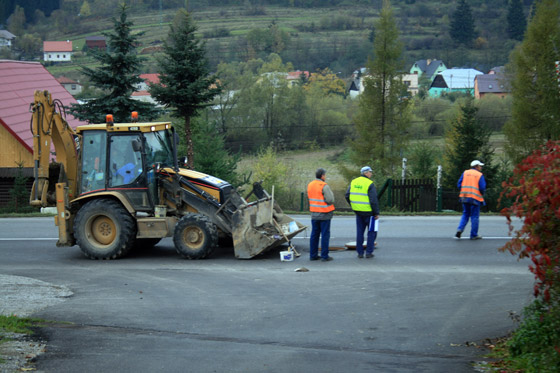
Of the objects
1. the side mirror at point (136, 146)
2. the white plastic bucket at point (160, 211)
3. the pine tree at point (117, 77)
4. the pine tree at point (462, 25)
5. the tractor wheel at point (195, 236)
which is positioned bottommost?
the tractor wheel at point (195, 236)

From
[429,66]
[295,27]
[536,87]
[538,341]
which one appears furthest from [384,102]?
[295,27]

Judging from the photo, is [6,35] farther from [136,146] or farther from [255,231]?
[255,231]

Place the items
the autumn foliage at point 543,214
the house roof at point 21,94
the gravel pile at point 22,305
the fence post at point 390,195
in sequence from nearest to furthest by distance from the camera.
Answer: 1. the autumn foliage at point 543,214
2. the gravel pile at point 22,305
3. the fence post at point 390,195
4. the house roof at point 21,94

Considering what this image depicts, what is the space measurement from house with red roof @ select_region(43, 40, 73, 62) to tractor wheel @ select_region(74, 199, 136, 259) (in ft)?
336

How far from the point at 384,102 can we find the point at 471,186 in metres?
28.4

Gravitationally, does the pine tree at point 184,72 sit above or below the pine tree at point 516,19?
below

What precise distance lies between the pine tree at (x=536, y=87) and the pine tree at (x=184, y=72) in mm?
18567

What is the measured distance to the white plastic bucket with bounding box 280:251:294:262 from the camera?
13914 millimetres

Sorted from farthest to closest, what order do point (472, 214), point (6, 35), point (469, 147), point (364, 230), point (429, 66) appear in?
point (6, 35), point (429, 66), point (469, 147), point (472, 214), point (364, 230)

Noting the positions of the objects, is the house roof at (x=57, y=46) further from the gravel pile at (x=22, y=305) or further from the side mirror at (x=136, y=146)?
the gravel pile at (x=22, y=305)

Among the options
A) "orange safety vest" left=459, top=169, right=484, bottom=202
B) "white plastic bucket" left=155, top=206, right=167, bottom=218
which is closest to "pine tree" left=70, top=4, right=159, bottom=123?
"white plastic bucket" left=155, top=206, right=167, bottom=218

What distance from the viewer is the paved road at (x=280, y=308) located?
8070 millimetres

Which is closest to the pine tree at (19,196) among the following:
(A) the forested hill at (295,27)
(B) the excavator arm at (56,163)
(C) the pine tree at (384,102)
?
(B) the excavator arm at (56,163)

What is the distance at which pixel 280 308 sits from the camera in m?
10.4
